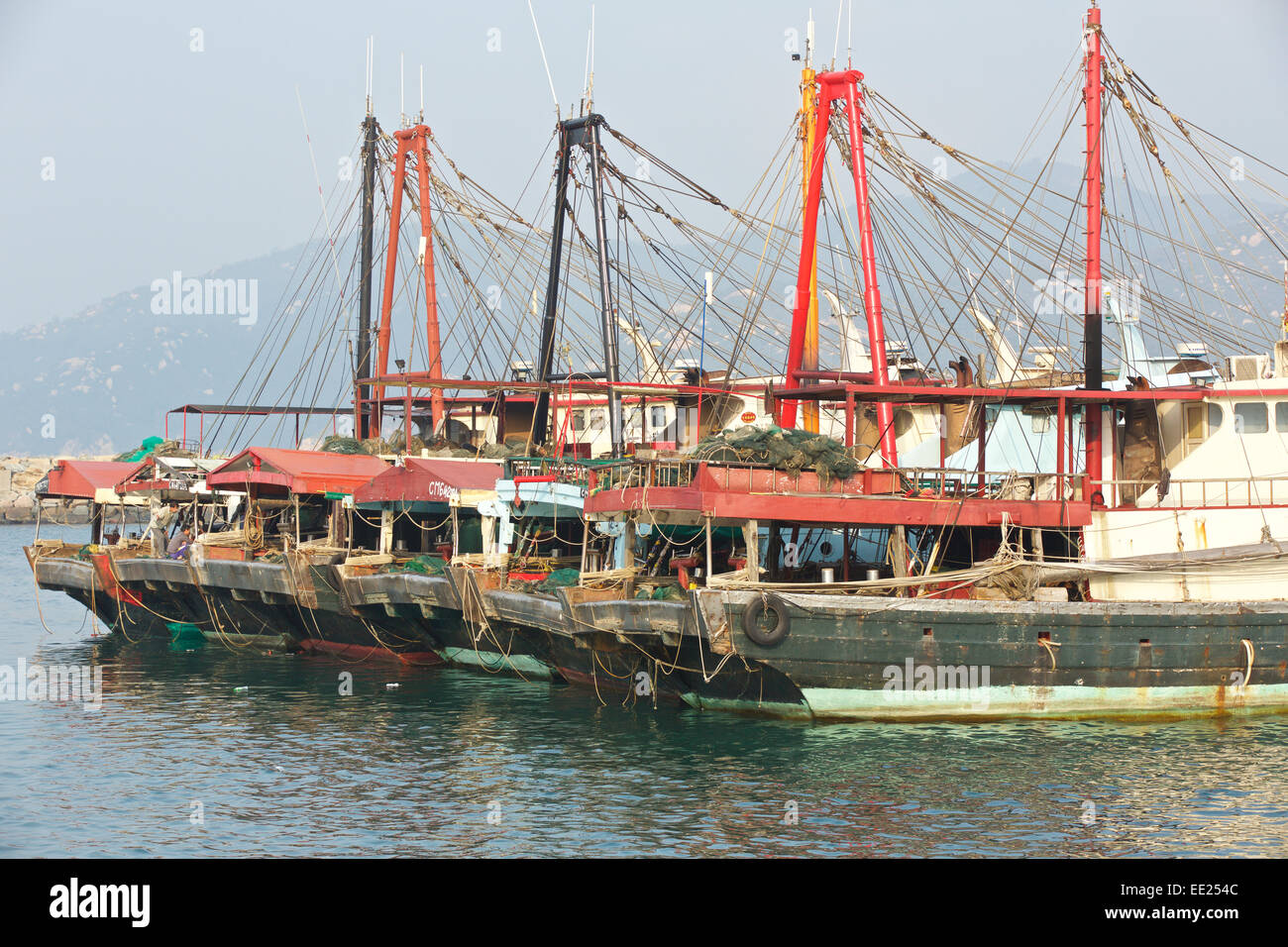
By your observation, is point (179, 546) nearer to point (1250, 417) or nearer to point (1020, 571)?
point (1020, 571)

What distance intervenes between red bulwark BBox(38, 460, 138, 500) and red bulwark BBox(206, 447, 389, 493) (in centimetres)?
708

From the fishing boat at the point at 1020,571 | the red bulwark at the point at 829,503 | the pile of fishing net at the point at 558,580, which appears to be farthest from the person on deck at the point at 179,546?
the red bulwark at the point at 829,503

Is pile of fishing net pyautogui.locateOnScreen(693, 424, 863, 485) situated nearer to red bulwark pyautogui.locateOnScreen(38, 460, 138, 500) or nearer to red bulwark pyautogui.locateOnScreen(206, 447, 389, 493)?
red bulwark pyautogui.locateOnScreen(206, 447, 389, 493)

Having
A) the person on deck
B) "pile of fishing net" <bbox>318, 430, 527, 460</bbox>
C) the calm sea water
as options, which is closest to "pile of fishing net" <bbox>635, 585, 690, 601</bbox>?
the calm sea water

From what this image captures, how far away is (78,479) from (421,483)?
1663 centimetres

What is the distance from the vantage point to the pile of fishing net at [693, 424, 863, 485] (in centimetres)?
2383

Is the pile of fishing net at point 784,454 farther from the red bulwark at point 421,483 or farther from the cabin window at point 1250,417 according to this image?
the red bulwark at point 421,483

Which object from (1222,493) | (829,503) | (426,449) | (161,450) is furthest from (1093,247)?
(161,450)

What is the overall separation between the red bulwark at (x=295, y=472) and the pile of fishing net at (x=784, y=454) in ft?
50.8

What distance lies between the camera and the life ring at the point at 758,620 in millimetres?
22047

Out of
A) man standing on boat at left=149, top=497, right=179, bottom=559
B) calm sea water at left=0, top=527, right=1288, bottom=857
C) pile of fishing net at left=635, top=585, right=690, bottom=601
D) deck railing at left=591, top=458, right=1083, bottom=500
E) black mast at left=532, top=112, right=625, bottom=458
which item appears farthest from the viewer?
man standing on boat at left=149, top=497, right=179, bottom=559
